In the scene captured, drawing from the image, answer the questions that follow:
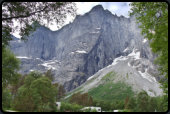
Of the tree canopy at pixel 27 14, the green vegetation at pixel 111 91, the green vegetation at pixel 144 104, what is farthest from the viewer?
the green vegetation at pixel 111 91

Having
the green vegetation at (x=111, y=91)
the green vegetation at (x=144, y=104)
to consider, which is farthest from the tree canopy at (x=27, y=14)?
the green vegetation at (x=111, y=91)

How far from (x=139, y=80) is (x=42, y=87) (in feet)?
480

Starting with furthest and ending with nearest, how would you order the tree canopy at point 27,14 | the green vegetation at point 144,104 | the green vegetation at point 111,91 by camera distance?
1. the green vegetation at point 111,91
2. the green vegetation at point 144,104
3. the tree canopy at point 27,14

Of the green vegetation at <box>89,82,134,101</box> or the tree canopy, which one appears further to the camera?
the green vegetation at <box>89,82,134,101</box>

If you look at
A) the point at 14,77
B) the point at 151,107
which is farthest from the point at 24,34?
the point at 151,107

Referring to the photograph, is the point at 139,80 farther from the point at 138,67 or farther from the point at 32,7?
the point at 32,7

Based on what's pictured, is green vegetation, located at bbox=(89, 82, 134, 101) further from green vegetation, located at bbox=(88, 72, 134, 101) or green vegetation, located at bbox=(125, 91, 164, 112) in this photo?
green vegetation, located at bbox=(125, 91, 164, 112)

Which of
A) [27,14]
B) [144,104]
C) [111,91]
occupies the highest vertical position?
[27,14]

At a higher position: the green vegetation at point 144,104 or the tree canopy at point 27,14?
the tree canopy at point 27,14

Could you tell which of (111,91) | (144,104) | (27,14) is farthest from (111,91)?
(27,14)

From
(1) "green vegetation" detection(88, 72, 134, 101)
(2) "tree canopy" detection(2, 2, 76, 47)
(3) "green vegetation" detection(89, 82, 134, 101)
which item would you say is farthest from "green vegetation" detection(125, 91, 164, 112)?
(3) "green vegetation" detection(89, 82, 134, 101)

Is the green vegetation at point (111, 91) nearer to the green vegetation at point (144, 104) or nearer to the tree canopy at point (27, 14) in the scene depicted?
the green vegetation at point (144, 104)

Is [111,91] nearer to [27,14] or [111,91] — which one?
[111,91]

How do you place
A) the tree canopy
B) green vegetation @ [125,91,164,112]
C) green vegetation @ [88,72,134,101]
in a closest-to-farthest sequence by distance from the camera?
the tree canopy
green vegetation @ [125,91,164,112]
green vegetation @ [88,72,134,101]
